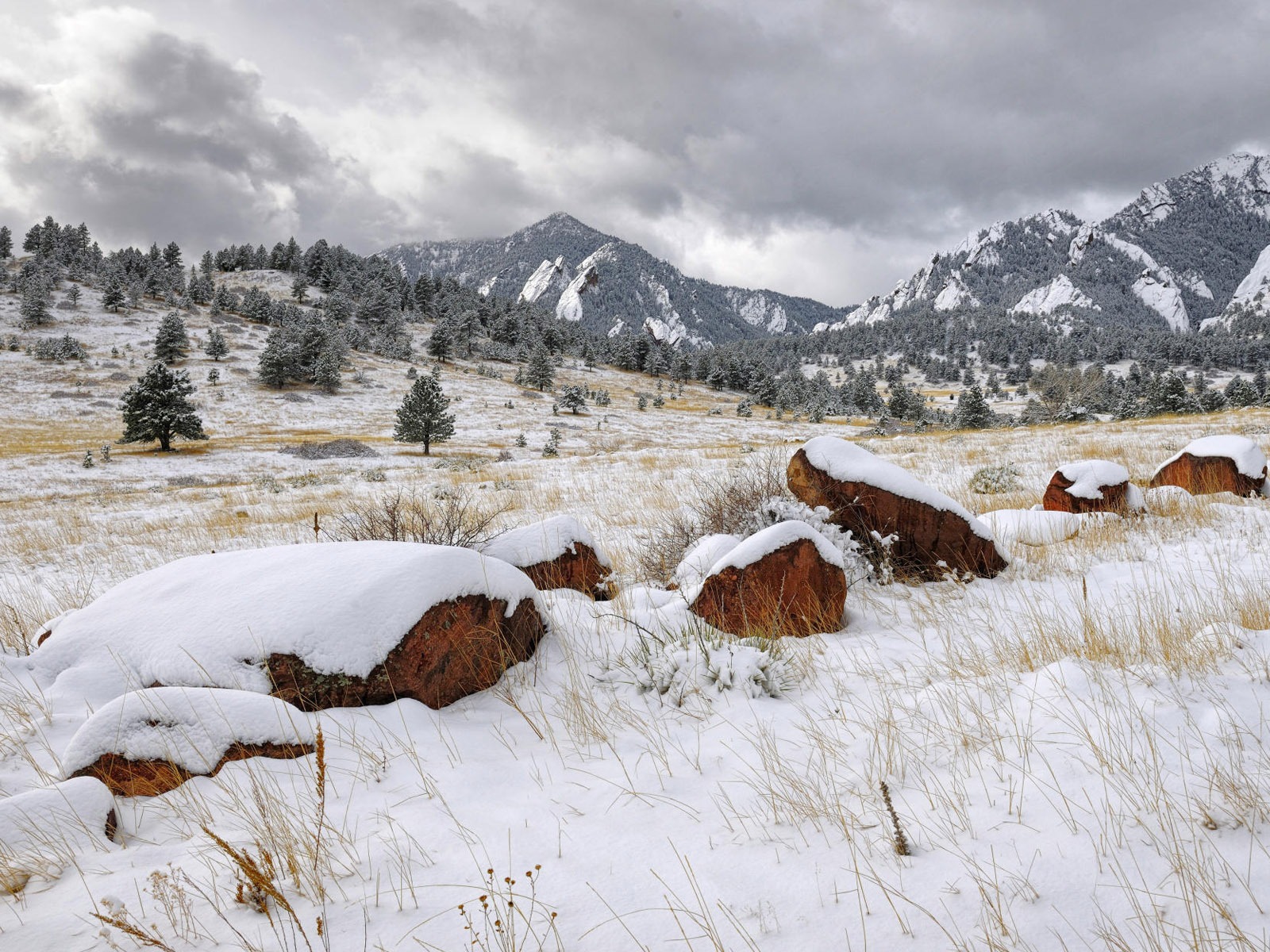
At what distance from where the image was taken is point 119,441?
34.2 metres

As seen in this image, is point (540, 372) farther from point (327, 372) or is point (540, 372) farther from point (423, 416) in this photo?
point (423, 416)

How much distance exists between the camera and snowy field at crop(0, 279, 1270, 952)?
1621 millimetres

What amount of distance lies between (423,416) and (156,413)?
14.6 m

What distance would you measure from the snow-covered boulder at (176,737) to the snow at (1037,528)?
20.8ft

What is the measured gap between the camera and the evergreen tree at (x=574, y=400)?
56.8 m

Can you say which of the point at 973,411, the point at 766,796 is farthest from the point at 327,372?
the point at 973,411

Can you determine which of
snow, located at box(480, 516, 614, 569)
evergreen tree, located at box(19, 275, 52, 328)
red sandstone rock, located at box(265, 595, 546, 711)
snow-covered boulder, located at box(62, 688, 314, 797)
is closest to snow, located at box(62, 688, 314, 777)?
snow-covered boulder, located at box(62, 688, 314, 797)

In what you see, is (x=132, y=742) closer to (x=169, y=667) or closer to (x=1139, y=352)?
(x=169, y=667)

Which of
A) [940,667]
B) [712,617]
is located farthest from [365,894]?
[940,667]

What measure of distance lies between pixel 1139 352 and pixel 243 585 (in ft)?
605

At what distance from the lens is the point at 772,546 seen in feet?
13.4

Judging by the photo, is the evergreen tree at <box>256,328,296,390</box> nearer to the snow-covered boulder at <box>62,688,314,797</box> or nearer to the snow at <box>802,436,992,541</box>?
the snow at <box>802,436,992,541</box>

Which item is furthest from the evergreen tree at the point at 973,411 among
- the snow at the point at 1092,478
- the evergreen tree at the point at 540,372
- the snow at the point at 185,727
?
the snow at the point at 185,727

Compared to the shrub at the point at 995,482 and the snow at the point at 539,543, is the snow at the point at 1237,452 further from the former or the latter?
the snow at the point at 539,543
